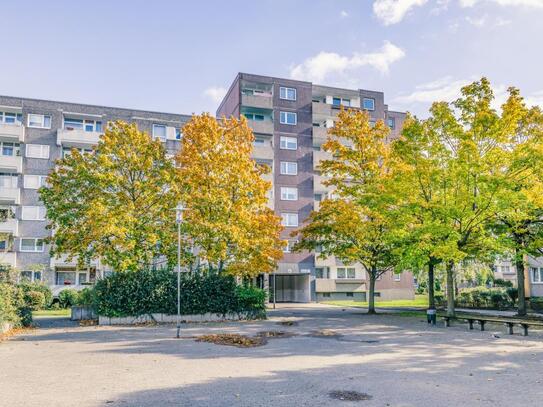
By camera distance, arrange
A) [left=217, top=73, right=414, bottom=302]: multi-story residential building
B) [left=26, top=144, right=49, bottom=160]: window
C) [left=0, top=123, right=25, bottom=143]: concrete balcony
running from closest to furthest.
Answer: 1. [left=0, top=123, right=25, bottom=143]: concrete balcony
2. [left=26, top=144, right=49, bottom=160]: window
3. [left=217, top=73, right=414, bottom=302]: multi-story residential building

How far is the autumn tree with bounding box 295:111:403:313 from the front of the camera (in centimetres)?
2786

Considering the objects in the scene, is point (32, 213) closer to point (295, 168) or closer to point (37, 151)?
point (37, 151)

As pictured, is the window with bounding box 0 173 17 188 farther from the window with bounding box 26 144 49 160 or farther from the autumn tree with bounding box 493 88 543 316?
the autumn tree with bounding box 493 88 543 316

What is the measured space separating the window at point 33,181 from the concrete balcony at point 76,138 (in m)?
3.36

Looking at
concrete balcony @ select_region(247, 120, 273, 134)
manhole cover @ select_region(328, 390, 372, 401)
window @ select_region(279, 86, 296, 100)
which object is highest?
window @ select_region(279, 86, 296, 100)

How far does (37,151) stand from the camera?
41.6m

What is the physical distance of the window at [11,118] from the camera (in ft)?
137

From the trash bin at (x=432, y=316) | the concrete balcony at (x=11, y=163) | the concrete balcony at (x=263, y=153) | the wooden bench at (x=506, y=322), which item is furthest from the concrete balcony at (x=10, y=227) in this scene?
the wooden bench at (x=506, y=322)

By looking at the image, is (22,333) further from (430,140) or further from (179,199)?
(430,140)

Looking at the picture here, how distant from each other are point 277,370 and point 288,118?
40.5 meters

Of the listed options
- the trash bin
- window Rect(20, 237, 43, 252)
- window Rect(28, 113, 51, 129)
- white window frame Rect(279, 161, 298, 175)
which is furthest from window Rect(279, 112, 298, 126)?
the trash bin

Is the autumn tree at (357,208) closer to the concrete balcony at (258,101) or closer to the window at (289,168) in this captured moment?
the window at (289,168)

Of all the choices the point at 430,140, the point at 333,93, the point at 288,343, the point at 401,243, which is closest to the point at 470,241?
the point at 401,243

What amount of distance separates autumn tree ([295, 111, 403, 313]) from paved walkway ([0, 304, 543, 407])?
9259 millimetres
